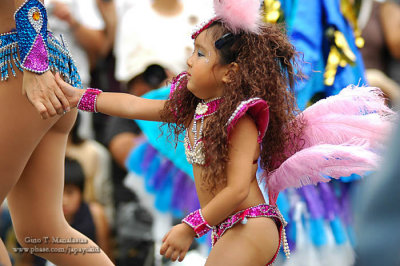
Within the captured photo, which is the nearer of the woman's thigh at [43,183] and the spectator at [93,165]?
the woman's thigh at [43,183]

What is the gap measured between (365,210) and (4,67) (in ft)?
5.34

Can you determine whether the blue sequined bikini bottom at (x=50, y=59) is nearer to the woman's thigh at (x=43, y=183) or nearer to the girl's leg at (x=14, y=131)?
the girl's leg at (x=14, y=131)

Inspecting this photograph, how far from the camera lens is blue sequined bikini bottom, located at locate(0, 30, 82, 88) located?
2578 millimetres

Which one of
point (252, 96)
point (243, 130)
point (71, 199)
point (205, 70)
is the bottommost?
point (71, 199)

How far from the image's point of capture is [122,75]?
4.89 m

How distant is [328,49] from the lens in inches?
157

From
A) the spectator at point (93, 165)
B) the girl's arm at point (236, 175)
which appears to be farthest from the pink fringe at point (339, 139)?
the spectator at point (93, 165)

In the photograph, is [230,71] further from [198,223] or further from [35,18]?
[35,18]

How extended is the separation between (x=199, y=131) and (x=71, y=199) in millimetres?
2069

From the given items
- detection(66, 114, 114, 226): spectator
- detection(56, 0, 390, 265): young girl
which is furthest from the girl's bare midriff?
detection(66, 114, 114, 226): spectator

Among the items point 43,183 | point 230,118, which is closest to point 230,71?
point 230,118

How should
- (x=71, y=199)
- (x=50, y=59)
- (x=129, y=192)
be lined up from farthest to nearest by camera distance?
(x=129, y=192) < (x=71, y=199) < (x=50, y=59)

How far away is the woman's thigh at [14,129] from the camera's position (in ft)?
8.43

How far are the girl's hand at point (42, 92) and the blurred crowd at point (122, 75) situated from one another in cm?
193
